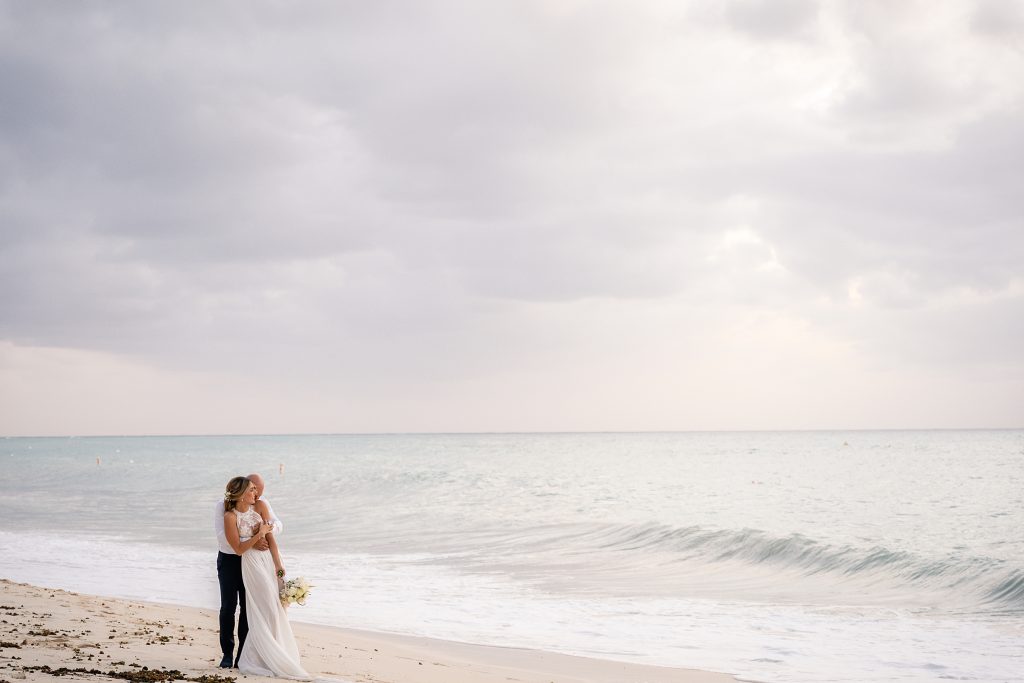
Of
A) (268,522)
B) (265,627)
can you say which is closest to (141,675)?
(265,627)

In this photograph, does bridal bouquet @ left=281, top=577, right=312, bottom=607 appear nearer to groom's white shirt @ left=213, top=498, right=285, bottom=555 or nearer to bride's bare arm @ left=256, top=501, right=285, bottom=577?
bride's bare arm @ left=256, top=501, right=285, bottom=577

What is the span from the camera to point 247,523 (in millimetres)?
8023

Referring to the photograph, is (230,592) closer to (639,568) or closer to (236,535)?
(236,535)

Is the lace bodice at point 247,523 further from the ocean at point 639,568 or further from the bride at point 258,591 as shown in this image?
the ocean at point 639,568

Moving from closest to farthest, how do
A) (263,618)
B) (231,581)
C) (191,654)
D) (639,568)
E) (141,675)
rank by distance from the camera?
(141,675) → (263,618) → (231,581) → (191,654) → (639,568)

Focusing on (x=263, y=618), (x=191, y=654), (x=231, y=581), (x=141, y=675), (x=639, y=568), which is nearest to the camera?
(x=141, y=675)

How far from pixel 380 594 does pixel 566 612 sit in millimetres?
3765

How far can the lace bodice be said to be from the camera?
7984mm

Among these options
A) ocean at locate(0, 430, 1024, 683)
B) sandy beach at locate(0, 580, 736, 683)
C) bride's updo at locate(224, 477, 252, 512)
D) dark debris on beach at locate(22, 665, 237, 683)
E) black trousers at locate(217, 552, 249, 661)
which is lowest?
Result: ocean at locate(0, 430, 1024, 683)

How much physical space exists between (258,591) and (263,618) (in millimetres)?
254

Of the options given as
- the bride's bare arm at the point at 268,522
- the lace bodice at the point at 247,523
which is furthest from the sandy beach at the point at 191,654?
the lace bodice at the point at 247,523

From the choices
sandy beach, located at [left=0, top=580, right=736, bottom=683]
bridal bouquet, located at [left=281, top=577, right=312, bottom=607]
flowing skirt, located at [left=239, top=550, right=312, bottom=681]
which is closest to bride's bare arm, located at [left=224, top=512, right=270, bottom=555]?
flowing skirt, located at [left=239, top=550, right=312, bottom=681]

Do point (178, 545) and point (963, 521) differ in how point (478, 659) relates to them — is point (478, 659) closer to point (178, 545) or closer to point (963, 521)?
point (178, 545)

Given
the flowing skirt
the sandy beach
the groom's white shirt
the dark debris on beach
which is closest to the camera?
the dark debris on beach
